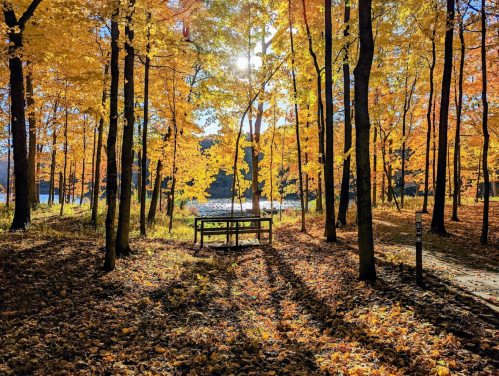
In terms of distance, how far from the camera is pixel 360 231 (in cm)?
554

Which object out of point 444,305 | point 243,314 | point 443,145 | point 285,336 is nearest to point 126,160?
point 243,314

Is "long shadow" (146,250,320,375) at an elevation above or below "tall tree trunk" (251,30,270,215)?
below

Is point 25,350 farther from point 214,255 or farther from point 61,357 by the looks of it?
point 214,255

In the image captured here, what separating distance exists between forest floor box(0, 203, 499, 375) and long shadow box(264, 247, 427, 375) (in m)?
0.02

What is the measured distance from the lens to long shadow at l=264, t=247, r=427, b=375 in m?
3.24

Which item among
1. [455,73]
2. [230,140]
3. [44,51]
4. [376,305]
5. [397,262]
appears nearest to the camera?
[376,305]

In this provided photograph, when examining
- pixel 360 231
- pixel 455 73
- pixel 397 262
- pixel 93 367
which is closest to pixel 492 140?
pixel 455 73

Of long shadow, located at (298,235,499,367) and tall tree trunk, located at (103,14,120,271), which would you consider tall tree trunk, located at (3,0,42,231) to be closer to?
tall tree trunk, located at (103,14,120,271)

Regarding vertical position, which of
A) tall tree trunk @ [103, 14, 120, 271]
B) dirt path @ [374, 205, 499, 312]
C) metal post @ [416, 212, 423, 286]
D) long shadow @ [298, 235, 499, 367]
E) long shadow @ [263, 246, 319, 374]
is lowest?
long shadow @ [263, 246, 319, 374]

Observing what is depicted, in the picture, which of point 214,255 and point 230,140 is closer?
point 214,255

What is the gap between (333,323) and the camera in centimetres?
437

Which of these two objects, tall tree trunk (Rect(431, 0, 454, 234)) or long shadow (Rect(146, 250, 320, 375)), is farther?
tall tree trunk (Rect(431, 0, 454, 234))

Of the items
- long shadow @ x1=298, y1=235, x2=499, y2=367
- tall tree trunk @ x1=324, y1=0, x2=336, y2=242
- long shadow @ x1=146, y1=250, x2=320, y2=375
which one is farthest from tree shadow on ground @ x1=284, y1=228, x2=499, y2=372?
tall tree trunk @ x1=324, y1=0, x2=336, y2=242

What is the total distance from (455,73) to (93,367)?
58.7 ft
